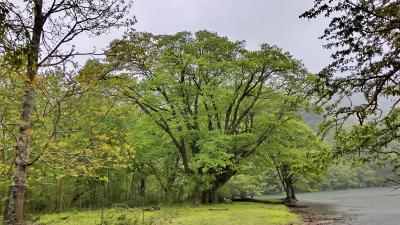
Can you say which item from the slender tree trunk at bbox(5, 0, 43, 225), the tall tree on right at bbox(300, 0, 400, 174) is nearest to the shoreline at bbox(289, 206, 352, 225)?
the tall tree on right at bbox(300, 0, 400, 174)

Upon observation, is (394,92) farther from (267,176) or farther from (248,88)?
(267,176)

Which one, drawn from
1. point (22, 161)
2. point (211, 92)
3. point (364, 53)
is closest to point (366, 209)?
point (211, 92)

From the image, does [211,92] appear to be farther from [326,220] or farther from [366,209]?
[366,209]

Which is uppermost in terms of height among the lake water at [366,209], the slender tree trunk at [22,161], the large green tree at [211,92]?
the large green tree at [211,92]

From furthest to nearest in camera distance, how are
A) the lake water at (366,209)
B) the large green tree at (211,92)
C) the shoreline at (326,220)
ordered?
1. the large green tree at (211,92)
2. the lake water at (366,209)
3. the shoreline at (326,220)

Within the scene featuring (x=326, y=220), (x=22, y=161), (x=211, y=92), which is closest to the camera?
(x=22, y=161)

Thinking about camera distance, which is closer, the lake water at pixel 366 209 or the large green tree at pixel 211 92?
the lake water at pixel 366 209

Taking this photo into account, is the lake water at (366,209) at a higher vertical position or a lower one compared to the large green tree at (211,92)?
lower

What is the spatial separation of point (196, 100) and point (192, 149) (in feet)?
15.2

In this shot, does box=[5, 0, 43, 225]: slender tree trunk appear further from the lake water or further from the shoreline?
the shoreline

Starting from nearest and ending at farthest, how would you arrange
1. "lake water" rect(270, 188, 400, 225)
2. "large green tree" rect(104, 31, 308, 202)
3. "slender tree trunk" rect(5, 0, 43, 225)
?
1. "slender tree trunk" rect(5, 0, 43, 225)
2. "lake water" rect(270, 188, 400, 225)
3. "large green tree" rect(104, 31, 308, 202)

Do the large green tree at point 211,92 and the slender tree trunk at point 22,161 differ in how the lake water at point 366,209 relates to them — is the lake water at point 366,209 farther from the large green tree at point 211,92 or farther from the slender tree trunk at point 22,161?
the large green tree at point 211,92

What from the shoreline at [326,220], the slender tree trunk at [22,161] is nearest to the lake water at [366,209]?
the shoreline at [326,220]

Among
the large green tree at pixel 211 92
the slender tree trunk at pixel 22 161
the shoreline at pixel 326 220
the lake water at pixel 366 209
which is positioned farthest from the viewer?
the large green tree at pixel 211 92
